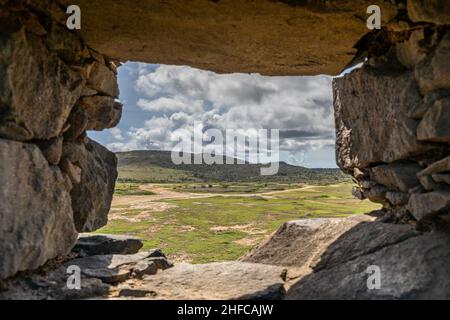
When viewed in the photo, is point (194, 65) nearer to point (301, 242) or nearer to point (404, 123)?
point (404, 123)

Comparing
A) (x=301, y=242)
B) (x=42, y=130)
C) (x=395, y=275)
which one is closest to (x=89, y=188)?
(x=42, y=130)

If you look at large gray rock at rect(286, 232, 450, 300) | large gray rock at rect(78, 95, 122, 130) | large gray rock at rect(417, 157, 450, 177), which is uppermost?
large gray rock at rect(78, 95, 122, 130)

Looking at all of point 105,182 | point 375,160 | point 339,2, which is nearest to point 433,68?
point 339,2

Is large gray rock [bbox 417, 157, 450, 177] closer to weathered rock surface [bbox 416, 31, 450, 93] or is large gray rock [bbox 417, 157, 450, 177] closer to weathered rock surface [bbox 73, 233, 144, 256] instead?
weathered rock surface [bbox 416, 31, 450, 93]

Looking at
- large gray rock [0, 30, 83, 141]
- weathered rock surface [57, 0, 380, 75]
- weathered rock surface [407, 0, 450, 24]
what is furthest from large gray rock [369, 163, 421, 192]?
large gray rock [0, 30, 83, 141]

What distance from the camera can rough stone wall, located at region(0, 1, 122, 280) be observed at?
10.8 metres

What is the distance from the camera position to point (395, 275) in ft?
37.2

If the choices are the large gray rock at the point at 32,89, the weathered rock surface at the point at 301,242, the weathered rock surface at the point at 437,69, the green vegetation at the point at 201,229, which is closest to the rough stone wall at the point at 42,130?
the large gray rock at the point at 32,89

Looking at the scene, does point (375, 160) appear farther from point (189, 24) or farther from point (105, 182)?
point (105, 182)

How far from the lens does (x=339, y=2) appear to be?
1120 cm

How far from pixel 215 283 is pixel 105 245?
5.60 meters

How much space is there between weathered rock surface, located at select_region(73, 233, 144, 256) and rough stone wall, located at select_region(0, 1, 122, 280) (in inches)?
31.2
